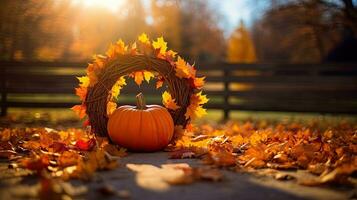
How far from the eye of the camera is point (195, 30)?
36.8 metres

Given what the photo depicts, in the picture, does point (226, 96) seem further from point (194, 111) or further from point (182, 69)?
point (182, 69)

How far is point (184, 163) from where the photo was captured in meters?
3.94

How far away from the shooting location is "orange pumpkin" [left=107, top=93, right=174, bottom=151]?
14.9ft

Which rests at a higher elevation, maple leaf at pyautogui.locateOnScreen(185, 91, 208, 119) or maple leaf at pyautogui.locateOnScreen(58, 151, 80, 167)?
maple leaf at pyautogui.locateOnScreen(185, 91, 208, 119)

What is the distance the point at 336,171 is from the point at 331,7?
7.29m

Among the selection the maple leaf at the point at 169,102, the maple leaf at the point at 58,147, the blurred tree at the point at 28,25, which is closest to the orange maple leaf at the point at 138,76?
the maple leaf at the point at 169,102

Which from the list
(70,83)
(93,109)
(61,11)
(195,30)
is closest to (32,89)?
(70,83)

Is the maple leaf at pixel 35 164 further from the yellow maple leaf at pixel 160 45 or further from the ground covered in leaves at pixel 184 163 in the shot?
the yellow maple leaf at pixel 160 45

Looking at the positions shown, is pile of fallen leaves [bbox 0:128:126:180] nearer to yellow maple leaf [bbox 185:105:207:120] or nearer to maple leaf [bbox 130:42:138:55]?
yellow maple leaf [bbox 185:105:207:120]

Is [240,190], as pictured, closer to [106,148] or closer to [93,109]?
[106,148]

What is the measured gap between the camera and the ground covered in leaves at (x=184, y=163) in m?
3.11

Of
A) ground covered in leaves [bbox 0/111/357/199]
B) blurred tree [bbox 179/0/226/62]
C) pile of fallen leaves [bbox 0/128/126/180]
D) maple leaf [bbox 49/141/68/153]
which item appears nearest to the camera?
ground covered in leaves [bbox 0/111/357/199]

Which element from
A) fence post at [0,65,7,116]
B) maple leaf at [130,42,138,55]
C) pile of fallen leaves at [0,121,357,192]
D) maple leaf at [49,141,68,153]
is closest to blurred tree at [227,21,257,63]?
fence post at [0,65,7,116]

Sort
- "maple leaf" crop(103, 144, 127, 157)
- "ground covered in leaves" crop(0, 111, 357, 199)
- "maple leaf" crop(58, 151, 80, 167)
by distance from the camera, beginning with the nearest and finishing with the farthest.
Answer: "ground covered in leaves" crop(0, 111, 357, 199) < "maple leaf" crop(58, 151, 80, 167) < "maple leaf" crop(103, 144, 127, 157)
